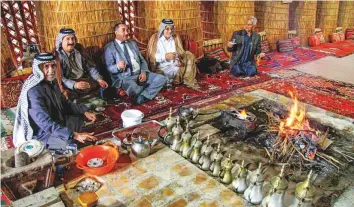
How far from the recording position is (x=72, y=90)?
15.7ft

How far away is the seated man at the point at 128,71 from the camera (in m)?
5.14

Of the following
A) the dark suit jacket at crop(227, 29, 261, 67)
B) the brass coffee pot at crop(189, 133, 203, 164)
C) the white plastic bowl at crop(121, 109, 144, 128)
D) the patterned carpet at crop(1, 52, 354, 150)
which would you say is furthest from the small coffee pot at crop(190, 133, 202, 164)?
the dark suit jacket at crop(227, 29, 261, 67)

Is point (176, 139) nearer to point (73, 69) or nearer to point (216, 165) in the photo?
point (216, 165)

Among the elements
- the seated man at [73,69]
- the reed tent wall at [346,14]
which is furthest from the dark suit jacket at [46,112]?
the reed tent wall at [346,14]

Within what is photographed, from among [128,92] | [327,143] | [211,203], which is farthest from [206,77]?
[211,203]

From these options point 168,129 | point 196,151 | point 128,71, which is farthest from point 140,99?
point 196,151

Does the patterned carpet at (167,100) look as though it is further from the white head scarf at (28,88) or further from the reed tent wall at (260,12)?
the reed tent wall at (260,12)

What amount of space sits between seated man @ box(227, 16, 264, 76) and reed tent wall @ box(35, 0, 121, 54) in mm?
2629

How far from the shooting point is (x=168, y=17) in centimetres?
673

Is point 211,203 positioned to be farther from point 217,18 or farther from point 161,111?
point 217,18

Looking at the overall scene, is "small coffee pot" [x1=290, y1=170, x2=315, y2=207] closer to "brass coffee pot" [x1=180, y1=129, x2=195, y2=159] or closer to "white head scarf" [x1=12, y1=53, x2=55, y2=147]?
"brass coffee pot" [x1=180, y1=129, x2=195, y2=159]

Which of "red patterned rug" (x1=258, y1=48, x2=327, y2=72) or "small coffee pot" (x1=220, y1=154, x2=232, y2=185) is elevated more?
"red patterned rug" (x1=258, y1=48, x2=327, y2=72)

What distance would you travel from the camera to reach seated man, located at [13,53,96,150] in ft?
9.86

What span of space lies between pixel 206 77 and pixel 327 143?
3.47m
